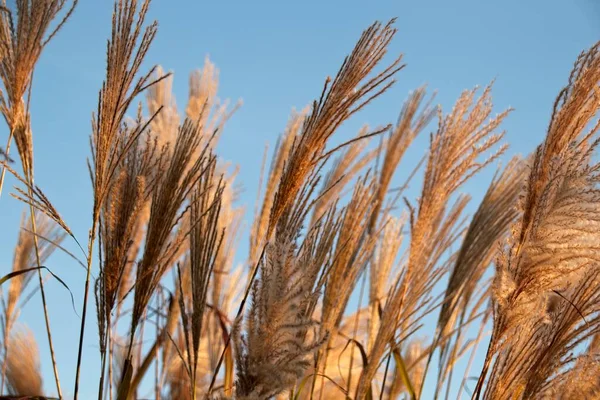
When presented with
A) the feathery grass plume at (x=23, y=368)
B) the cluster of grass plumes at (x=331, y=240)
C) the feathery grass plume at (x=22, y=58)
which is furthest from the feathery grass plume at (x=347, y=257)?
the feathery grass plume at (x=23, y=368)

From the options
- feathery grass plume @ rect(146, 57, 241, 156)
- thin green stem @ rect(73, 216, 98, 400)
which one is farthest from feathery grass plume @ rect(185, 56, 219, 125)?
thin green stem @ rect(73, 216, 98, 400)

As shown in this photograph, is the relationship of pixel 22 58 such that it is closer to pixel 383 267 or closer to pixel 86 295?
pixel 86 295

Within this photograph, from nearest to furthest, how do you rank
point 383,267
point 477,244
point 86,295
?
1. point 86,295
2. point 477,244
3. point 383,267

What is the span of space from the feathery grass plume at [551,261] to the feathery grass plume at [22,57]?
5.27ft

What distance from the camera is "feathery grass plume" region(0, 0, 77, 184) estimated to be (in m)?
2.56

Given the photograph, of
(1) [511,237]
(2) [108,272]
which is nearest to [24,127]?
(2) [108,272]

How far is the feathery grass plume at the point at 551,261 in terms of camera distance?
2061 mm

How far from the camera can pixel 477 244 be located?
274 cm

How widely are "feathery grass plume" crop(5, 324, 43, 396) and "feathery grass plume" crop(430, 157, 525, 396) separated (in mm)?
2115

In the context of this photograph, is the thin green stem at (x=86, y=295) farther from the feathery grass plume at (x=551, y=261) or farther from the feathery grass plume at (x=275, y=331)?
the feathery grass plume at (x=551, y=261)

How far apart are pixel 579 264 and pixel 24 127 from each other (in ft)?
6.11

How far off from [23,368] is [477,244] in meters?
2.57

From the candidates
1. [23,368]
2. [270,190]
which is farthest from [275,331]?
[23,368]

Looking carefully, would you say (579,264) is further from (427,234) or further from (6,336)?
(6,336)
